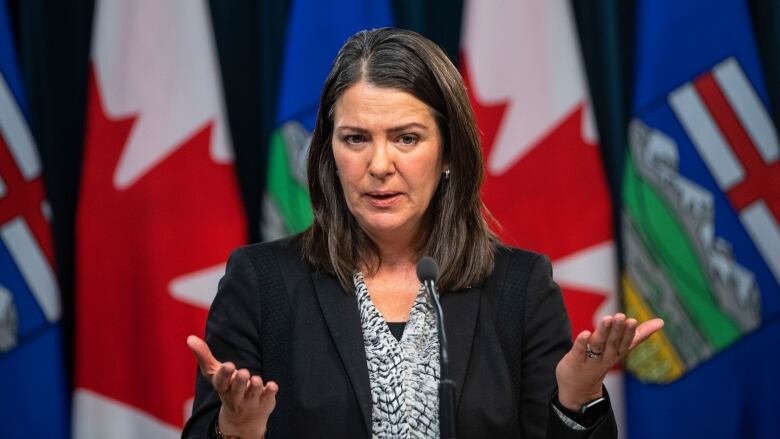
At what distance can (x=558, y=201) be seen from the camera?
3.07 metres

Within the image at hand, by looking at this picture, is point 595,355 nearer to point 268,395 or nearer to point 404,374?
point 404,374

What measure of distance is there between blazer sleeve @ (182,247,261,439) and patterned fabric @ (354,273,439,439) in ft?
0.63

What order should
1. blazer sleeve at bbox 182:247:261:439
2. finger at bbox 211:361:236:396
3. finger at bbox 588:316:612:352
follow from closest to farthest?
finger at bbox 211:361:236:396
finger at bbox 588:316:612:352
blazer sleeve at bbox 182:247:261:439

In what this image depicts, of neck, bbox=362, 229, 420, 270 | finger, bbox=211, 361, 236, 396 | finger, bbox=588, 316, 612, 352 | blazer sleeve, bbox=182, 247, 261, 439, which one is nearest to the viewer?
finger, bbox=211, 361, 236, 396

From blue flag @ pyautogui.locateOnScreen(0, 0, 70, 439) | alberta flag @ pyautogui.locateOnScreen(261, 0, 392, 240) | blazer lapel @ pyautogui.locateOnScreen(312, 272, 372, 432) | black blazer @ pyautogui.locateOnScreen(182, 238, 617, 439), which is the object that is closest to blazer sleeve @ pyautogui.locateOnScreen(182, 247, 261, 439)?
black blazer @ pyautogui.locateOnScreen(182, 238, 617, 439)

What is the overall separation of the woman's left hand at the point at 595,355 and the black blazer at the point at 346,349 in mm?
51

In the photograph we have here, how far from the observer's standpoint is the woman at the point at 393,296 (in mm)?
1810

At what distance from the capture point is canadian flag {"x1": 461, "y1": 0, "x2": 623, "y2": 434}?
3.06 m

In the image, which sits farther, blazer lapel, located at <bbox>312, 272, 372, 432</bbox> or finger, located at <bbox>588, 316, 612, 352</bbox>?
blazer lapel, located at <bbox>312, 272, 372, 432</bbox>

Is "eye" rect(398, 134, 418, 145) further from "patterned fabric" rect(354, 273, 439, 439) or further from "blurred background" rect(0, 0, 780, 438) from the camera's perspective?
"blurred background" rect(0, 0, 780, 438)

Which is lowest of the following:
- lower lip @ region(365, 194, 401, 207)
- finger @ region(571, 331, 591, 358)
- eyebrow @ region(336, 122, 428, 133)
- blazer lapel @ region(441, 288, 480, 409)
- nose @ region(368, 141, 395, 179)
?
blazer lapel @ region(441, 288, 480, 409)

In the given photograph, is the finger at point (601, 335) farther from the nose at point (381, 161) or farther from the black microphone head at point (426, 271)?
the nose at point (381, 161)

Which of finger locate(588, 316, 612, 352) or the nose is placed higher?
the nose

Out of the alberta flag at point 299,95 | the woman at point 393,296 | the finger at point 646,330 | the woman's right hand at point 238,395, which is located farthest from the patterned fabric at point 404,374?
the alberta flag at point 299,95
